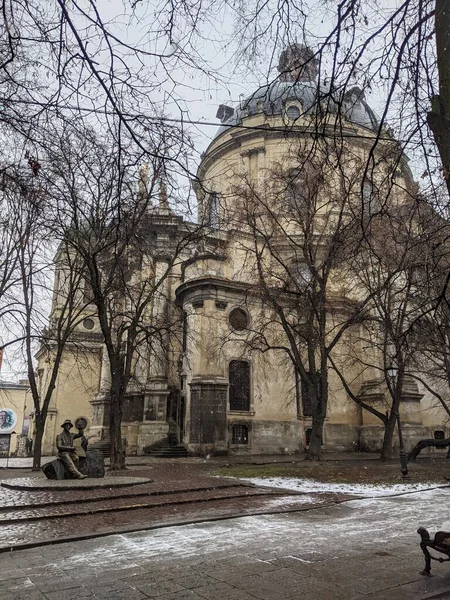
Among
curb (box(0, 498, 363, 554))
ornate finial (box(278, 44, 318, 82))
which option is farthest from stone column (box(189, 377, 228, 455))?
ornate finial (box(278, 44, 318, 82))

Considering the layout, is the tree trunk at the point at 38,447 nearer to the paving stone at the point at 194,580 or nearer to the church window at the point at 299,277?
the church window at the point at 299,277

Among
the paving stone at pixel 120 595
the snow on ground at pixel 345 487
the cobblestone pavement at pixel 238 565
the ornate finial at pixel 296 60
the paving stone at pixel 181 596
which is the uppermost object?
the ornate finial at pixel 296 60

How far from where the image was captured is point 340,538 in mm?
7016

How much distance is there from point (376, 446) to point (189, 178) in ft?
93.6

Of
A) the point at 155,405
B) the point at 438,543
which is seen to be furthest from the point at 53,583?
the point at 155,405

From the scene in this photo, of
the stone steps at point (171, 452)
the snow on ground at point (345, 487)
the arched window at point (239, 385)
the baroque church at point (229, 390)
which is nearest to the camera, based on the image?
the snow on ground at point (345, 487)

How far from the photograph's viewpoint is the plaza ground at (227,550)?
4797 millimetres

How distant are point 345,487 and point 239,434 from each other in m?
15.7

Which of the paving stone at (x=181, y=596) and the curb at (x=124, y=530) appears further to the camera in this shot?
the curb at (x=124, y=530)

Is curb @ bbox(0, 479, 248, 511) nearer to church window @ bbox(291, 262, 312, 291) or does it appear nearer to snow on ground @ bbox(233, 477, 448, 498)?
snow on ground @ bbox(233, 477, 448, 498)

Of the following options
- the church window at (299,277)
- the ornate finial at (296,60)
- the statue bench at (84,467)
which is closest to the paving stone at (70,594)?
the ornate finial at (296,60)

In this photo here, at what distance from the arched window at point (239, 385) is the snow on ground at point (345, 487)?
14.1m

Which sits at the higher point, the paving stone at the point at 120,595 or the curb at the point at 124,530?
the paving stone at the point at 120,595

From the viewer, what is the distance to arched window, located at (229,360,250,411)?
95.7ft
